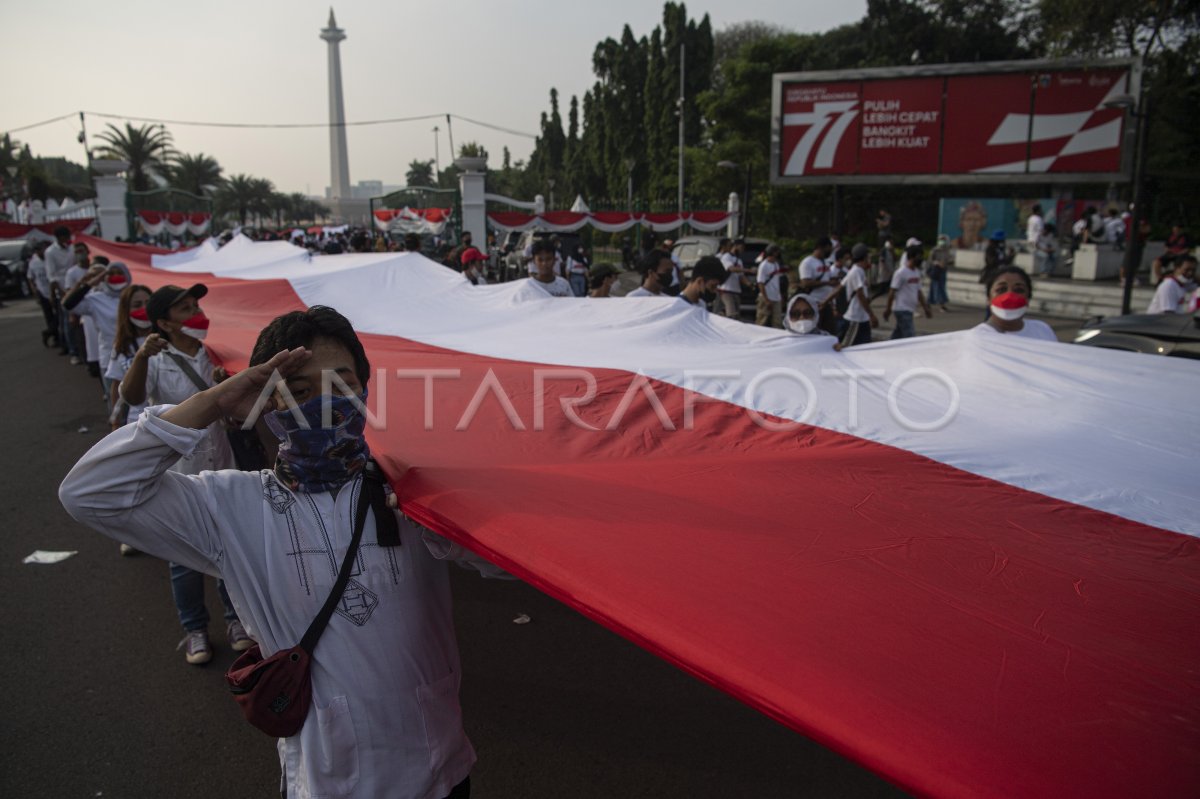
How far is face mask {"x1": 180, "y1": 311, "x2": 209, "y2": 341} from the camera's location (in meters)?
4.09

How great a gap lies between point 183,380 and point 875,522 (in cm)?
343

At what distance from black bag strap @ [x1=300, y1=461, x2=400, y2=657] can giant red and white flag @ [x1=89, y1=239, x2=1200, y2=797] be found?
10cm

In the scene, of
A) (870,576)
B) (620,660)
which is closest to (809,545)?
(870,576)

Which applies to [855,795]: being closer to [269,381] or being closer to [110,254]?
[269,381]

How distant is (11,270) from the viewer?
78.4 feet

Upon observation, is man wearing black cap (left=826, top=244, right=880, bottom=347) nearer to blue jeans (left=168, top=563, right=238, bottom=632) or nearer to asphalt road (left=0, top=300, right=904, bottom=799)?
asphalt road (left=0, top=300, right=904, bottom=799)

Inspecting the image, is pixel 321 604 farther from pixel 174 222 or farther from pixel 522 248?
pixel 174 222

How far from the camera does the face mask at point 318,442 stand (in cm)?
196

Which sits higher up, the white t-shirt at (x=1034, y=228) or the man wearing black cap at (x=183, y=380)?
the white t-shirt at (x=1034, y=228)

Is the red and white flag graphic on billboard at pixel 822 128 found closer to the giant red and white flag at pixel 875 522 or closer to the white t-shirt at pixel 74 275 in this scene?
the white t-shirt at pixel 74 275

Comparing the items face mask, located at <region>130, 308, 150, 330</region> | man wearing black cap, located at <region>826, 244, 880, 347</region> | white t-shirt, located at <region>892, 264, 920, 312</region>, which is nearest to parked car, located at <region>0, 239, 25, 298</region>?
face mask, located at <region>130, 308, 150, 330</region>

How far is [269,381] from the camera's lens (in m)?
1.88

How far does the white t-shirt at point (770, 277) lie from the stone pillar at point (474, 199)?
879 centimetres

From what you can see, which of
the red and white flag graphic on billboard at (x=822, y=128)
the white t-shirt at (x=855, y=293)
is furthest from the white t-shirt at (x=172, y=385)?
the red and white flag graphic on billboard at (x=822, y=128)
